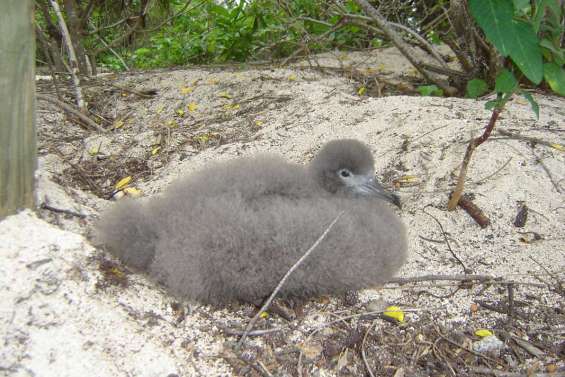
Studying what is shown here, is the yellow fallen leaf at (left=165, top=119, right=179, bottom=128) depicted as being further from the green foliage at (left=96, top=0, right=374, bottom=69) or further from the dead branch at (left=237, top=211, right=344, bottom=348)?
the dead branch at (left=237, top=211, right=344, bottom=348)

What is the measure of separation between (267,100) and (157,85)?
1292mm

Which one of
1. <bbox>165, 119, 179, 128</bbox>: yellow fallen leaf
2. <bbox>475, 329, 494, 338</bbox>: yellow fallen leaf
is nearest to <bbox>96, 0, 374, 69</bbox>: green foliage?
<bbox>165, 119, 179, 128</bbox>: yellow fallen leaf

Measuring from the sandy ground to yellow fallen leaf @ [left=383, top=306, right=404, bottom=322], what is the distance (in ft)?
0.10

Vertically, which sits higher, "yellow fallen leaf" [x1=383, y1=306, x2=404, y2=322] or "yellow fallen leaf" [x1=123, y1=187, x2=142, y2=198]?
"yellow fallen leaf" [x1=123, y1=187, x2=142, y2=198]

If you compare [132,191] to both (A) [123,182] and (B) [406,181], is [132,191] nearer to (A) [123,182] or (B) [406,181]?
(A) [123,182]

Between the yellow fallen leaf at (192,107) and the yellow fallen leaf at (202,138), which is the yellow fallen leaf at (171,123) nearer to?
the yellow fallen leaf at (192,107)

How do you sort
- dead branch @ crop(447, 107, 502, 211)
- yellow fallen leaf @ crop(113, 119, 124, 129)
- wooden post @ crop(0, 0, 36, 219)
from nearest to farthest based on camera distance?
wooden post @ crop(0, 0, 36, 219) → dead branch @ crop(447, 107, 502, 211) → yellow fallen leaf @ crop(113, 119, 124, 129)

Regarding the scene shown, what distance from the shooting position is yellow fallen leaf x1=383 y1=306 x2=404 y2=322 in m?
1.93

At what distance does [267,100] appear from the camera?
Result: 166 inches

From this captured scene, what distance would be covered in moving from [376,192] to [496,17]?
106 cm

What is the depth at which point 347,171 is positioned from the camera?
243cm

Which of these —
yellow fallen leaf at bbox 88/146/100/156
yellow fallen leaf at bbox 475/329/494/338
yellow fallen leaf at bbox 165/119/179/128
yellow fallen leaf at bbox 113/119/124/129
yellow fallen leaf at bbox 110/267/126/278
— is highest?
yellow fallen leaf at bbox 165/119/179/128

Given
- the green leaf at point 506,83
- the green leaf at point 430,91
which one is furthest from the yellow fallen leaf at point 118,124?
the green leaf at point 506,83

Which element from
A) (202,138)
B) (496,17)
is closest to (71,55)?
(202,138)
